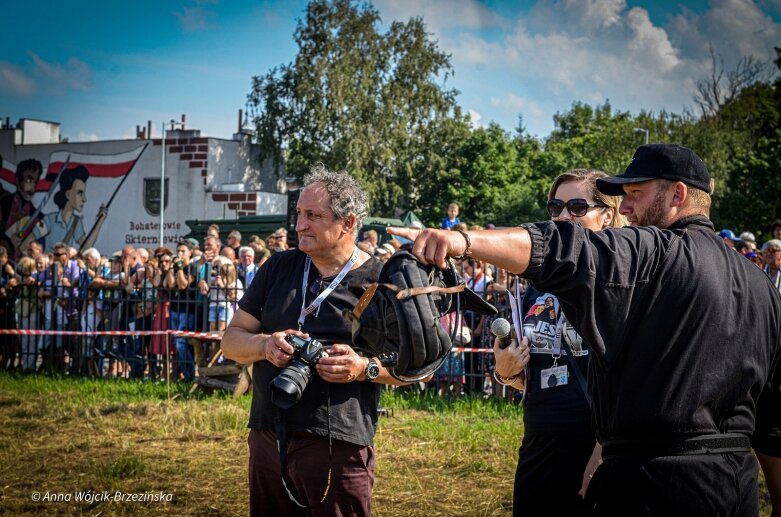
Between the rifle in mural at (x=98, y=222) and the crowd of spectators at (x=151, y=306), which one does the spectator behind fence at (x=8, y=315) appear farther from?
the rifle in mural at (x=98, y=222)

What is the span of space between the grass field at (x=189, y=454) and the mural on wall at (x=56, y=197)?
85.4 ft

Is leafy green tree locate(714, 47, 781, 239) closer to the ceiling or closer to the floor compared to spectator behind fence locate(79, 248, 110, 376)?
closer to the ceiling

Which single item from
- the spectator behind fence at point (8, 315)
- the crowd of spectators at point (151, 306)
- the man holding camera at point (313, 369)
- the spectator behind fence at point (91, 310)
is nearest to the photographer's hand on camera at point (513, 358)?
the man holding camera at point (313, 369)

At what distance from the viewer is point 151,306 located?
12.5 metres

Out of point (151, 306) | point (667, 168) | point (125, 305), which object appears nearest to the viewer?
point (667, 168)

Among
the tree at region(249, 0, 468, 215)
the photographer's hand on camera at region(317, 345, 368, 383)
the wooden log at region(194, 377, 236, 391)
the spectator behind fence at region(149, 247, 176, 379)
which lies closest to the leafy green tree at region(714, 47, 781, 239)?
the tree at region(249, 0, 468, 215)

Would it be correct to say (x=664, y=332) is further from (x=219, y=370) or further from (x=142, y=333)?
(x=142, y=333)

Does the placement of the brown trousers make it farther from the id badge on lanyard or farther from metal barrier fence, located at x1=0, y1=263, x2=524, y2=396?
metal barrier fence, located at x1=0, y1=263, x2=524, y2=396

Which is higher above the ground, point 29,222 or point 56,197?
point 56,197

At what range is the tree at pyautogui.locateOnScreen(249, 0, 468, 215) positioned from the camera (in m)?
34.4

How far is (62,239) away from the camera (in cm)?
3659

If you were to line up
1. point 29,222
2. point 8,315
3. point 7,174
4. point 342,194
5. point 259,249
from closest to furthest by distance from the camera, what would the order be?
point 342,194 < point 259,249 < point 8,315 < point 29,222 < point 7,174

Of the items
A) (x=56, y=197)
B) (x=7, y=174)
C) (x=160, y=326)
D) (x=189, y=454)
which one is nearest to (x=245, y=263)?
(x=160, y=326)

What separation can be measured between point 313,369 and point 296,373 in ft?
0.51
